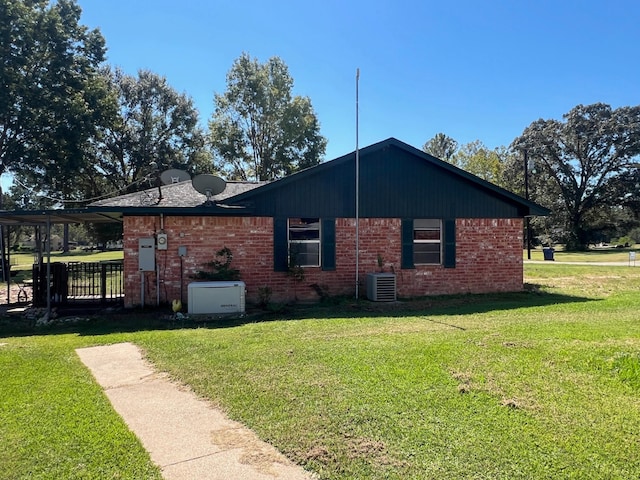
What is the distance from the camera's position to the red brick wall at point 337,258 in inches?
403

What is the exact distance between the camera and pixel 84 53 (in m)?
25.8

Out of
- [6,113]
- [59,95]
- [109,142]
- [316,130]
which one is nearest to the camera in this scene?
[6,113]

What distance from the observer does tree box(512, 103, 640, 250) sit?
132ft

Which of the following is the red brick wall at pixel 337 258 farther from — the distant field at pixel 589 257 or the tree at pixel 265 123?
the tree at pixel 265 123

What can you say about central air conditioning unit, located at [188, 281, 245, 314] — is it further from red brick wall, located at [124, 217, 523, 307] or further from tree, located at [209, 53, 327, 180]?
tree, located at [209, 53, 327, 180]

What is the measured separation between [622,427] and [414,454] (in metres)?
1.75

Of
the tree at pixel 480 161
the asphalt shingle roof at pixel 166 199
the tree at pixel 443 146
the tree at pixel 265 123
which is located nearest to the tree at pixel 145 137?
the tree at pixel 265 123

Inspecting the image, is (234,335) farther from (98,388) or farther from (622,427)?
(622,427)

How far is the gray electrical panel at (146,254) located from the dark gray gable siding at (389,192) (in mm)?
2266

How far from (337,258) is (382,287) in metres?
1.41

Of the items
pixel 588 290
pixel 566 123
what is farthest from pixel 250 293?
pixel 566 123

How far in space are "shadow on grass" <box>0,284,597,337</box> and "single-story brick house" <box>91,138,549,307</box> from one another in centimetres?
77

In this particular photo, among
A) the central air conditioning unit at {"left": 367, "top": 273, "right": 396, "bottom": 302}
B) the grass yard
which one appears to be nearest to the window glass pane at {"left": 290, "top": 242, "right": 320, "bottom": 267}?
Answer: the central air conditioning unit at {"left": 367, "top": 273, "right": 396, "bottom": 302}

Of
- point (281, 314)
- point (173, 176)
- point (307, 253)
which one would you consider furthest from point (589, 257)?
point (281, 314)
